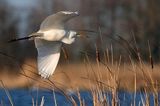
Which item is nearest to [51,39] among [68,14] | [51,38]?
[51,38]

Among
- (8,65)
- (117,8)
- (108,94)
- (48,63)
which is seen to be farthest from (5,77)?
(117,8)

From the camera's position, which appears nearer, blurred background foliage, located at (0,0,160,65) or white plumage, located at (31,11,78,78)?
white plumage, located at (31,11,78,78)

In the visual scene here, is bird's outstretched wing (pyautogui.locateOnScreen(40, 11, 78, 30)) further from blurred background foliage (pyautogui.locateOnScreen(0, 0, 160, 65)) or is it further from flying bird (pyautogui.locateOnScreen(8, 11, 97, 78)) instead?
blurred background foliage (pyautogui.locateOnScreen(0, 0, 160, 65))

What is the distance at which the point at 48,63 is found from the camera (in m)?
4.71

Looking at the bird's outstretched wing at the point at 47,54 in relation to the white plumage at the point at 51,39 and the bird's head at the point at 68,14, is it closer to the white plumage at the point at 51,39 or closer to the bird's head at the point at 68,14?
the white plumage at the point at 51,39

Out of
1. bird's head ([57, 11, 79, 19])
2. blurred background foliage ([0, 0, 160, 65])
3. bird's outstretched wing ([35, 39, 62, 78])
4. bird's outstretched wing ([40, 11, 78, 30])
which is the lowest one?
blurred background foliage ([0, 0, 160, 65])

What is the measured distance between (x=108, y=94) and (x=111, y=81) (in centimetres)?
20

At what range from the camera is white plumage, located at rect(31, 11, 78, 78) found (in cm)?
446

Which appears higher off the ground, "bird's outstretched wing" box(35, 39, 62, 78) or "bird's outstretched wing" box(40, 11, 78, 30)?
"bird's outstretched wing" box(40, 11, 78, 30)

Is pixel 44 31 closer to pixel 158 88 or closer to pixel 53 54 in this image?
pixel 53 54

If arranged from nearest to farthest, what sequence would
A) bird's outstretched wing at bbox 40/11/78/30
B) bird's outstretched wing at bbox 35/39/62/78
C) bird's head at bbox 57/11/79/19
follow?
bird's head at bbox 57/11/79/19 < bird's outstretched wing at bbox 40/11/78/30 < bird's outstretched wing at bbox 35/39/62/78

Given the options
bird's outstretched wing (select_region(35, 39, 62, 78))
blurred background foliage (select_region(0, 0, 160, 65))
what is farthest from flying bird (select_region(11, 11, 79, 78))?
blurred background foliage (select_region(0, 0, 160, 65))

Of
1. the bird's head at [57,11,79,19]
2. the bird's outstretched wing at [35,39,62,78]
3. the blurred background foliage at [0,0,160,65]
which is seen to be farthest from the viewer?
the blurred background foliage at [0,0,160,65]

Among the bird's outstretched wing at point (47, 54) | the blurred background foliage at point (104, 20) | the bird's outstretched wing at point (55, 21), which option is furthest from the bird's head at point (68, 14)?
the blurred background foliage at point (104, 20)
